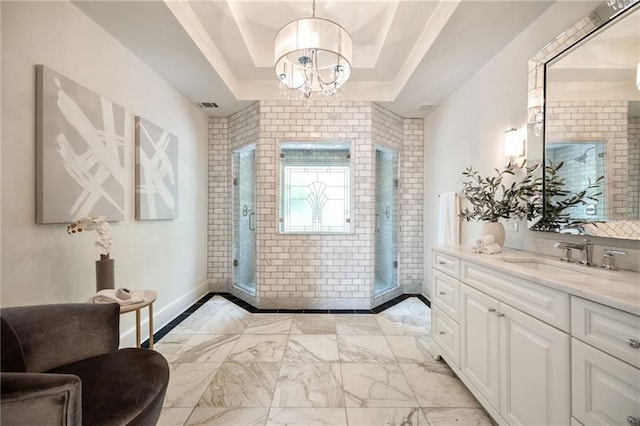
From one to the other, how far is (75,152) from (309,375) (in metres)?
2.35

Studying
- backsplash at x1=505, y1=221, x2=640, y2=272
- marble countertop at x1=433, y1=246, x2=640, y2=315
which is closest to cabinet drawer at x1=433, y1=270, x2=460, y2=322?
marble countertop at x1=433, y1=246, x2=640, y2=315

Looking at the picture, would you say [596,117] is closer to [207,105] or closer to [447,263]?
[447,263]

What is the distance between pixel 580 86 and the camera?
1.66 meters

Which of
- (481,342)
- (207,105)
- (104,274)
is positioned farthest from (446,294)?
(207,105)

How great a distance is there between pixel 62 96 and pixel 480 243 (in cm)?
308

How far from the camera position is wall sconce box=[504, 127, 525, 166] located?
6.93 feet

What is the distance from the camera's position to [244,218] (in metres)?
4.02

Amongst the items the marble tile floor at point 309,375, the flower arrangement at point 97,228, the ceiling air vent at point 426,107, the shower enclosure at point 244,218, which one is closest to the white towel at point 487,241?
the marble tile floor at point 309,375

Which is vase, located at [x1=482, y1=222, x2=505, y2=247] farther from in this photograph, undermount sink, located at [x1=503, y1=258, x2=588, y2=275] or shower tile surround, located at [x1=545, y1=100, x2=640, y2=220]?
shower tile surround, located at [x1=545, y1=100, x2=640, y2=220]

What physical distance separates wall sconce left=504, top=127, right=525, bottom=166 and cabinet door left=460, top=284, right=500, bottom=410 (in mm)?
1135

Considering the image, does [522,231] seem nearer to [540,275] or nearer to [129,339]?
[540,275]

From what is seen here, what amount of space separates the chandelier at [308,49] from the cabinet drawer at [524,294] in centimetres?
176

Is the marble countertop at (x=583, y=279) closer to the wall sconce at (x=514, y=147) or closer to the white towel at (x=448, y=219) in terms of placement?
the wall sconce at (x=514, y=147)

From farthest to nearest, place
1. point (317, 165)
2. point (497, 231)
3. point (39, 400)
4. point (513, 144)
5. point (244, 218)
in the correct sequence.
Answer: point (244, 218), point (317, 165), point (513, 144), point (497, 231), point (39, 400)
